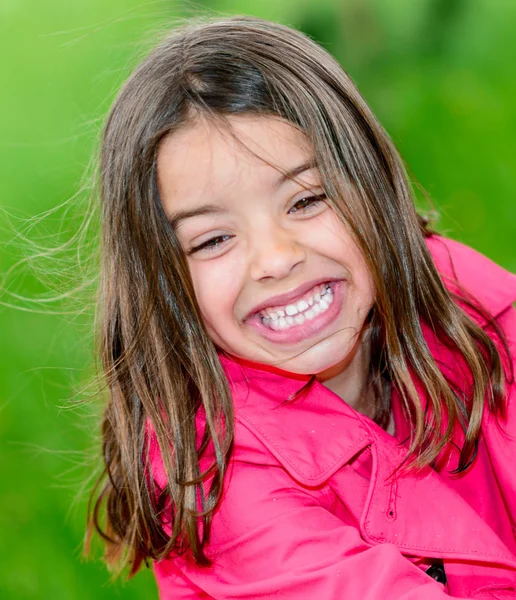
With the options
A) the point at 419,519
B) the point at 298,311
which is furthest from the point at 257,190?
the point at 419,519

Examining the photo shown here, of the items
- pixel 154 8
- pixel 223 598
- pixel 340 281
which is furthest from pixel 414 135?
pixel 223 598

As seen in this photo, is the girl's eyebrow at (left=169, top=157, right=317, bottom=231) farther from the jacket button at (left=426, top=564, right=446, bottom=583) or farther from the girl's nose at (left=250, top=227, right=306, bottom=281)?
the jacket button at (left=426, top=564, right=446, bottom=583)

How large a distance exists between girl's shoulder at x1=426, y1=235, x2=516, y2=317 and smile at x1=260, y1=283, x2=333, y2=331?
0.23 meters

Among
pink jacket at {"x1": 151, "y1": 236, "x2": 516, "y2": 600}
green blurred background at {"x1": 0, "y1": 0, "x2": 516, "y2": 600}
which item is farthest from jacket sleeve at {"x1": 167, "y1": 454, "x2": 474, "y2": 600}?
green blurred background at {"x1": 0, "y1": 0, "x2": 516, "y2": 600}

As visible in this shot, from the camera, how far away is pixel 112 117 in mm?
966

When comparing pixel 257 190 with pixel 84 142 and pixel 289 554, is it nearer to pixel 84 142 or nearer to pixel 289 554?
pixel 289 554

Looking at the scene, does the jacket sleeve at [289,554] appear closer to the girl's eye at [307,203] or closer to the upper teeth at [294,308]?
the upper teeth at [294,308]

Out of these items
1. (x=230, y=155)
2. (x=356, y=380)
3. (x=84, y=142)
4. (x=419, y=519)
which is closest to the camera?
(x=230, y=155)

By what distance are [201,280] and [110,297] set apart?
13 cm

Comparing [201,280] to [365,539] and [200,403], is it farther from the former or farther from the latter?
[365,539]

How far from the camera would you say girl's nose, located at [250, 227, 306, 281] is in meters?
0.87

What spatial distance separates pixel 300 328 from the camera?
3.08 feet

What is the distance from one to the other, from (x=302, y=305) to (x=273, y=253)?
0.09 m

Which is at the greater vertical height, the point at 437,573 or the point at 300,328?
the point at 300,328
